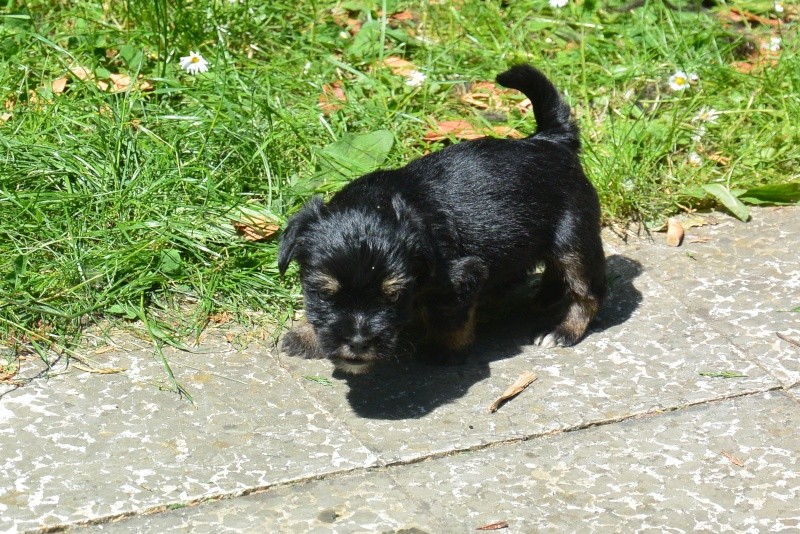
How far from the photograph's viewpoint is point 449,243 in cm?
447

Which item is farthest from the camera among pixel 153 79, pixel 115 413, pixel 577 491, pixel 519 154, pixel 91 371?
pixel 153 79

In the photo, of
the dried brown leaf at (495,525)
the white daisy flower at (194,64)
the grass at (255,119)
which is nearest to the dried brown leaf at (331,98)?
the grass at (255,119)

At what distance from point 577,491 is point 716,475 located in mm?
555

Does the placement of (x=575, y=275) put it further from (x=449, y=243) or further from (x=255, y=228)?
(x=255, y=228)

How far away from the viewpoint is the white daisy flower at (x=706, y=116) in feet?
21.9

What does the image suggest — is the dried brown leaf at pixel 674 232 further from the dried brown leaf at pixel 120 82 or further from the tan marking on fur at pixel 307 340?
the dried brown leaf at pixel 120 82

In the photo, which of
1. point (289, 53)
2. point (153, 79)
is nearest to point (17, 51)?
point (153, 79)

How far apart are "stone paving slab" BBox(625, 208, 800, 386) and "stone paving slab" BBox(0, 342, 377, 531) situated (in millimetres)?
2046

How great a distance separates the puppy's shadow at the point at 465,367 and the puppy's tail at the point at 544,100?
858mm

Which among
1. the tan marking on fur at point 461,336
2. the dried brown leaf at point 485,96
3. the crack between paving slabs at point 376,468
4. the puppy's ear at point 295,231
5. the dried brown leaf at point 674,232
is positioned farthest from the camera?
the dried brown leaf at point 485,96

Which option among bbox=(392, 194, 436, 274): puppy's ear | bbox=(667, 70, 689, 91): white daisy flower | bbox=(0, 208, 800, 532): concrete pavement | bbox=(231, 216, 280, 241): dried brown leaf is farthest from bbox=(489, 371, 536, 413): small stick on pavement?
bbox=(667, 70, 689, 91): white daisy flower

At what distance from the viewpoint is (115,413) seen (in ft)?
13.9

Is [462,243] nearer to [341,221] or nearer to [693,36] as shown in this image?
[341,221]

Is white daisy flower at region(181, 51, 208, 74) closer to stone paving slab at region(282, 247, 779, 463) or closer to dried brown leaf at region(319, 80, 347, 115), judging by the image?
dried brown leaf at region(319, 80, 347, 115)
